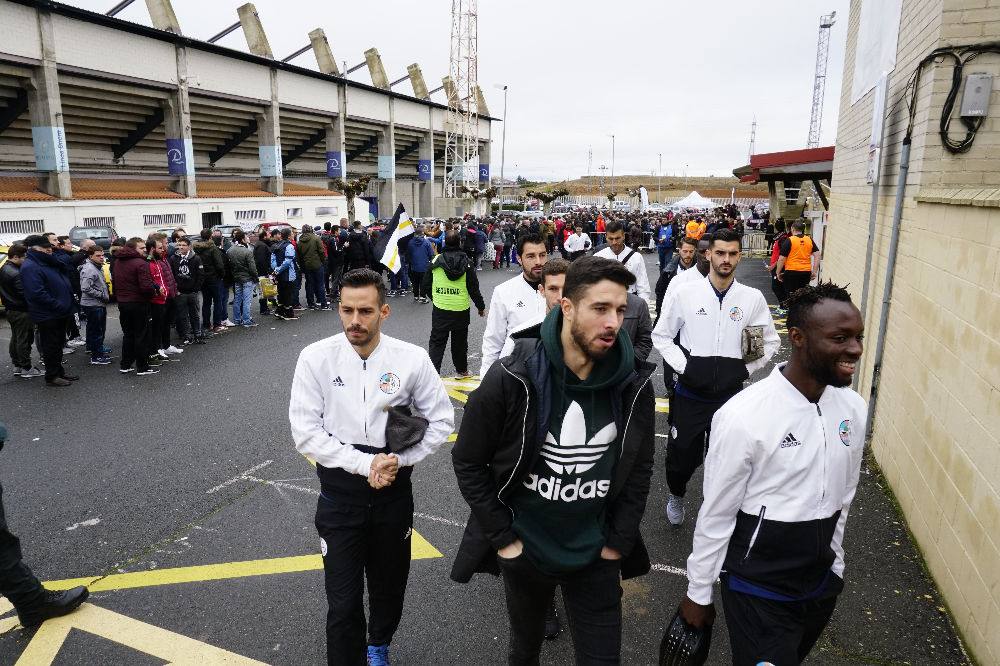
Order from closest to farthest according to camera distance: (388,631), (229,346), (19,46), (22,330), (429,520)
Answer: (388,631)
(429,520)
(22,330)
(229,346)
(19,46)

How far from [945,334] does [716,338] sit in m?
1.44

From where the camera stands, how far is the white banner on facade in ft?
22.1

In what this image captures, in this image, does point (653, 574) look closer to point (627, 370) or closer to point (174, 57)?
point (627, 370)

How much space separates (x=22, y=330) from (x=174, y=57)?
89.2 feet

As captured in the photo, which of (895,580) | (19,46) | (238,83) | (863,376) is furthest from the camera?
(238,83)

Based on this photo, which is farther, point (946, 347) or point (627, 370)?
point (946, 347)

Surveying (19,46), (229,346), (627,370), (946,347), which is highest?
(19,46)

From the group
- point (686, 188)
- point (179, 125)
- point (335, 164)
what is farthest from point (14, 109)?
point (686, 188)

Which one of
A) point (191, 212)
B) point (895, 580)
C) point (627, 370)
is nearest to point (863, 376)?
point (895, 580)

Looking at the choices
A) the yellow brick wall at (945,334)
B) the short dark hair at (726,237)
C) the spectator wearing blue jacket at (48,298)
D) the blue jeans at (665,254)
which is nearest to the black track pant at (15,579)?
the short dark hair at (726,237)

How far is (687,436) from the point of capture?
4.42 m

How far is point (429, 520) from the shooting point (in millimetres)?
4789

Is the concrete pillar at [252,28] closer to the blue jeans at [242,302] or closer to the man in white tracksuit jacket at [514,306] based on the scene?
the blue jeans at [242,302]

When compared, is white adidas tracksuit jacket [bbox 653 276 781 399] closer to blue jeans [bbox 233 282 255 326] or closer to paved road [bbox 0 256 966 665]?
paved road [bbox 0 256 966 665]
